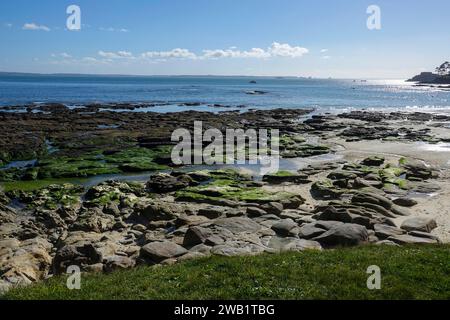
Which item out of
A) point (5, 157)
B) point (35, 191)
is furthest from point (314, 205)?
point (5, 157)

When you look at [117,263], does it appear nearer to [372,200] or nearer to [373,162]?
[372,200]

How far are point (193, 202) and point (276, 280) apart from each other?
52.4 feet

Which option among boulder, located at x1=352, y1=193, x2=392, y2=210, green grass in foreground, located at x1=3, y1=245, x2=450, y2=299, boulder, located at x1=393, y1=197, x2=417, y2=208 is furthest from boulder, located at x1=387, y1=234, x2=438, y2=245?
boulder, located at x1=393, y1=197, x2=417, y2=208

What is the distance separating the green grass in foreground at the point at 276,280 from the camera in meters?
10.1

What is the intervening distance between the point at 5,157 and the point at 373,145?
38331mm

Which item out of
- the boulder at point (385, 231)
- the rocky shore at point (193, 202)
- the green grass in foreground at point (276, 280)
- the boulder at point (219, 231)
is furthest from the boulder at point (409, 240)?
the boulder at point (219, 231)

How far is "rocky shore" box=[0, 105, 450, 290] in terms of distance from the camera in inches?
644

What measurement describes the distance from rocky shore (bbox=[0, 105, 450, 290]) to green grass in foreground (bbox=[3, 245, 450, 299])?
7.33 ft

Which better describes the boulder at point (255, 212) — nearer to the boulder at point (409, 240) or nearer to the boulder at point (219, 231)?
the boulder at point (219, 231)

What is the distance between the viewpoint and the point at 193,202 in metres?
26.5

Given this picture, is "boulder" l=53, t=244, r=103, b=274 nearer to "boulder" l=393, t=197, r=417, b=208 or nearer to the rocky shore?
the rocky shore

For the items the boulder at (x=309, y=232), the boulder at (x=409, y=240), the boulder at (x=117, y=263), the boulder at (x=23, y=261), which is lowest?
the boulder at (x=23, y=261)

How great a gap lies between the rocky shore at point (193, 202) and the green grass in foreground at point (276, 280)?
2.23 m

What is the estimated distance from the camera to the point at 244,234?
723 inches
